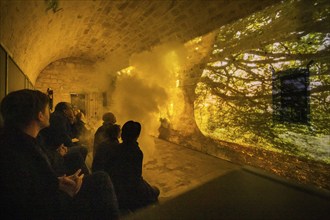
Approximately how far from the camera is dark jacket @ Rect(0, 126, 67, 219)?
1389 millimetres

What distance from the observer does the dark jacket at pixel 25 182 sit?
1389 mm

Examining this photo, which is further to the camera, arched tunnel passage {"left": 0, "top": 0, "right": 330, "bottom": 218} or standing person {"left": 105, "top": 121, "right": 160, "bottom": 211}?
arched tunnel passage {"left": 0, "top": 0, "right": 330, "bottom": 218}

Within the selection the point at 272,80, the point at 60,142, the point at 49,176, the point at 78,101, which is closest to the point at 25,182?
the point at 49,176

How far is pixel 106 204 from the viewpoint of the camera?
188 cm

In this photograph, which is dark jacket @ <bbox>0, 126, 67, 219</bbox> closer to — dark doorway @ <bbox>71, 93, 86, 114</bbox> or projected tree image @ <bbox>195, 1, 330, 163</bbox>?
projected tree image @ <bbox>195, 1, 330, 163</bbox>

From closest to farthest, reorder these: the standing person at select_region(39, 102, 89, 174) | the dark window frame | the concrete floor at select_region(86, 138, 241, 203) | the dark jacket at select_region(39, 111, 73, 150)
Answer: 1. the standing person at select_region(39, 102, 89, 174)
2. the dark jacket at select_region(39, 111, 73, 150)
3. the dark window frame
4. the concrete floor at select_region(86, 138, 241, 203)

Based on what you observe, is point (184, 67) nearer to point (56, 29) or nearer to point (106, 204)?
point (56, 29)

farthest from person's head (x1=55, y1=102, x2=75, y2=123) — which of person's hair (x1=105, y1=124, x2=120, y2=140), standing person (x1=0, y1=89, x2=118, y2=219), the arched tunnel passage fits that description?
standing person (x1=0, y1=89, x2=118, y2=219)

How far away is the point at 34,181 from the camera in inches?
58.9

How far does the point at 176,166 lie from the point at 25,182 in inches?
163

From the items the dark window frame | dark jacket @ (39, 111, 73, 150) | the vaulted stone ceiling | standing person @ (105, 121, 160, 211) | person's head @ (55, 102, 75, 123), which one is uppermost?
the vaulted stone ceiling

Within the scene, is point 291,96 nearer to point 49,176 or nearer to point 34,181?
point 49,176

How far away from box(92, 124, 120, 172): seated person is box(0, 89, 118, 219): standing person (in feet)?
2.21

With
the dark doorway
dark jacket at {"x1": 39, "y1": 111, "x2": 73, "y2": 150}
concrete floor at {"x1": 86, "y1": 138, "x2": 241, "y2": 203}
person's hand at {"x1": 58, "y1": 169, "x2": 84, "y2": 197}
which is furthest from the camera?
the dark doorway
